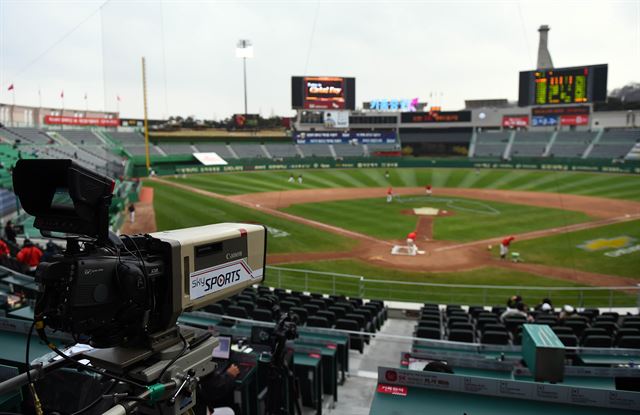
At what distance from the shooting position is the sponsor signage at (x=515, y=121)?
75000 mm

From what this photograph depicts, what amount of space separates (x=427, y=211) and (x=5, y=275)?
26037mm

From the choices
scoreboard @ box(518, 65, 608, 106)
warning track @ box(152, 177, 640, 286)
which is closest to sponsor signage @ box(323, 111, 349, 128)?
scoreboard @ box(518, 65, 608, 106)

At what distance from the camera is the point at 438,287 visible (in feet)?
55.3

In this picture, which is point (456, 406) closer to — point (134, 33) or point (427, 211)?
point (134, 33)

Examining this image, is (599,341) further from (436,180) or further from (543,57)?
(543,57)

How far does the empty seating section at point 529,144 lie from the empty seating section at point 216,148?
42.4 meters

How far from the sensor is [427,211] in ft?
105

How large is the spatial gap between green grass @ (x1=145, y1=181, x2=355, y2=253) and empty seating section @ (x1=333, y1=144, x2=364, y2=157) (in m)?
43.0

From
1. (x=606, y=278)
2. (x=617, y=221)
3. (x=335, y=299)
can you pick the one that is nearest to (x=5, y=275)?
(x=335, y=299)

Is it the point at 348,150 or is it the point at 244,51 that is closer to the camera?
the point at 244,51

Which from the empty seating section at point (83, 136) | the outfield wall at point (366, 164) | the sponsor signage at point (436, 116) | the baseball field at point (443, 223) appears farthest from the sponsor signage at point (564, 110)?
the empty seating section at point (83, 136)

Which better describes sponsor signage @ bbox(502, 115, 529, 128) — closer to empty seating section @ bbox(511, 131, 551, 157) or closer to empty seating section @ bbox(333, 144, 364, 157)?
empty seating section @ bbox(511, 131, 551, 157)

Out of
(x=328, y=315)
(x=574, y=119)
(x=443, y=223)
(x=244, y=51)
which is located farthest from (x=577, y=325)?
(x=574, y=119)

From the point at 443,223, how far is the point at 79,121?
5773 cm
